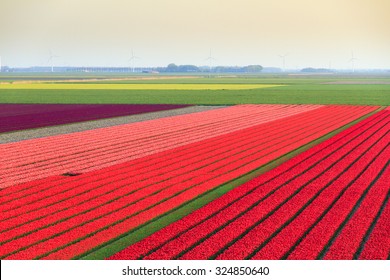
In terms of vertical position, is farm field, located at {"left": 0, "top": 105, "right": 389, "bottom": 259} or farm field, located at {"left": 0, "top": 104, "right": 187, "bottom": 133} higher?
farm field, located at {"left": 0, "top": 105, "right": 389, "bottom": 259}

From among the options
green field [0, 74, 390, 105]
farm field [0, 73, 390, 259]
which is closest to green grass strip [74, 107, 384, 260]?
farm field [0, 73, 390, 259]

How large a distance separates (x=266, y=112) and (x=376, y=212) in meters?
28.2

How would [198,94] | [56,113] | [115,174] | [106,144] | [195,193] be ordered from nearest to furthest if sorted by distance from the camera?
[195,193] < [115,174] < [106,144] < [56,113] < [198,94]

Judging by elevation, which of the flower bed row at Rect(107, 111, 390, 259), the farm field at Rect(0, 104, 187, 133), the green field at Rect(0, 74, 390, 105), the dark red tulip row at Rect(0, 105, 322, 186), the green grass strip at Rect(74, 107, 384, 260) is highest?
the flower bed row at Rect(107, 111, 390, 259)

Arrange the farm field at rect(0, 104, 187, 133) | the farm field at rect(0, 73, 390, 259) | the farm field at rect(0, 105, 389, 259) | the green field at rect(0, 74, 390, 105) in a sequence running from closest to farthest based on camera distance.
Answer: the farm field at rect(0, 73, 390, 259), the farm field at rect(0, 105, 389, 259), the farm field at rect(0, 104, 187, 133), the green field at rect(0, 74, 390, 105)

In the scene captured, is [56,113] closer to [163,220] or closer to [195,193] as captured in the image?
[195,193]

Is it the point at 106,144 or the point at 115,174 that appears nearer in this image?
the point at 115,174

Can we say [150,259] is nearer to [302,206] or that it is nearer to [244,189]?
[302,206]

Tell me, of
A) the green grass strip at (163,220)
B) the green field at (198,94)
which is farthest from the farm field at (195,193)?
the green field at (198,94)

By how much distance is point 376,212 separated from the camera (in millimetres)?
12852

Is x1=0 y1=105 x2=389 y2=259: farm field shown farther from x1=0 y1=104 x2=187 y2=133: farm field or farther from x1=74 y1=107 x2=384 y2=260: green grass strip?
x1=0 y1=104 x2=187 y2=133: farm field

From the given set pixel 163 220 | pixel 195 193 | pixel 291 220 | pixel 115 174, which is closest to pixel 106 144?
pixel 115 174

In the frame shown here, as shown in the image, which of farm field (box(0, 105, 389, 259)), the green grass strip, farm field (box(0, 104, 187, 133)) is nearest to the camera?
the green grass strip

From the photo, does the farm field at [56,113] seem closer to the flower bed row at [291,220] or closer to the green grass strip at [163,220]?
the green grass strip at [163,220]
